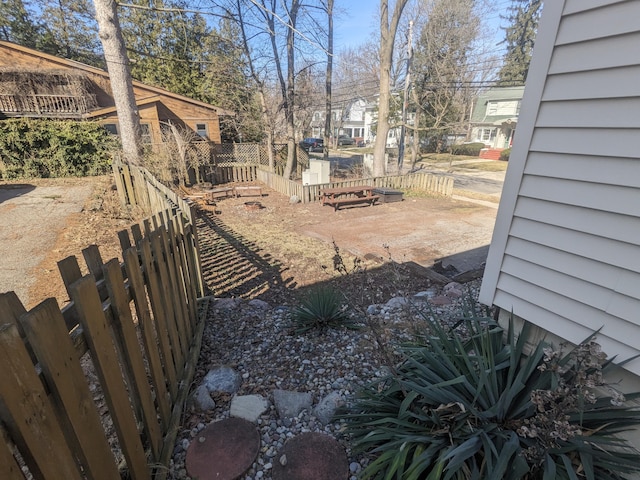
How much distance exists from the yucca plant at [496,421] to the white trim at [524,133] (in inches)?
18.4

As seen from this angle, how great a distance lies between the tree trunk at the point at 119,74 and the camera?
27.2 feet

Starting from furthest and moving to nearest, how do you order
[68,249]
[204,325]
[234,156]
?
[234,156] → [68,249] → [204,325]

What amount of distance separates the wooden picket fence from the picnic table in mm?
8103

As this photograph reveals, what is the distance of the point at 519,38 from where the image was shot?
37.5m

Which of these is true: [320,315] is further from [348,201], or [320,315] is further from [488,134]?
[488,134]

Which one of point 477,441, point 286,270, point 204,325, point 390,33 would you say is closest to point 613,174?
point 477,441

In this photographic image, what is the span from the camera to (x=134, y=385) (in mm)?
1474

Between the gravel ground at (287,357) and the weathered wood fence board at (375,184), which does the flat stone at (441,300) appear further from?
the weathered wood fence board at (375,184)

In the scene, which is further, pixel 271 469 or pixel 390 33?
pixel 390 33

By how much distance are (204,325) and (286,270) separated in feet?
7.24

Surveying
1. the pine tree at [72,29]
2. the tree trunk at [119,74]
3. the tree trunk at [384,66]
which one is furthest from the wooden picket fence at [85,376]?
the pine tree at [72,29]

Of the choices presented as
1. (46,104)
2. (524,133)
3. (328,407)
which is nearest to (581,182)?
(524,133)

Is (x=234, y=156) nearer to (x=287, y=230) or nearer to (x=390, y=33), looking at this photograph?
(x=390, y=33)

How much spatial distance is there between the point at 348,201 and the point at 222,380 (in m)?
8.21
